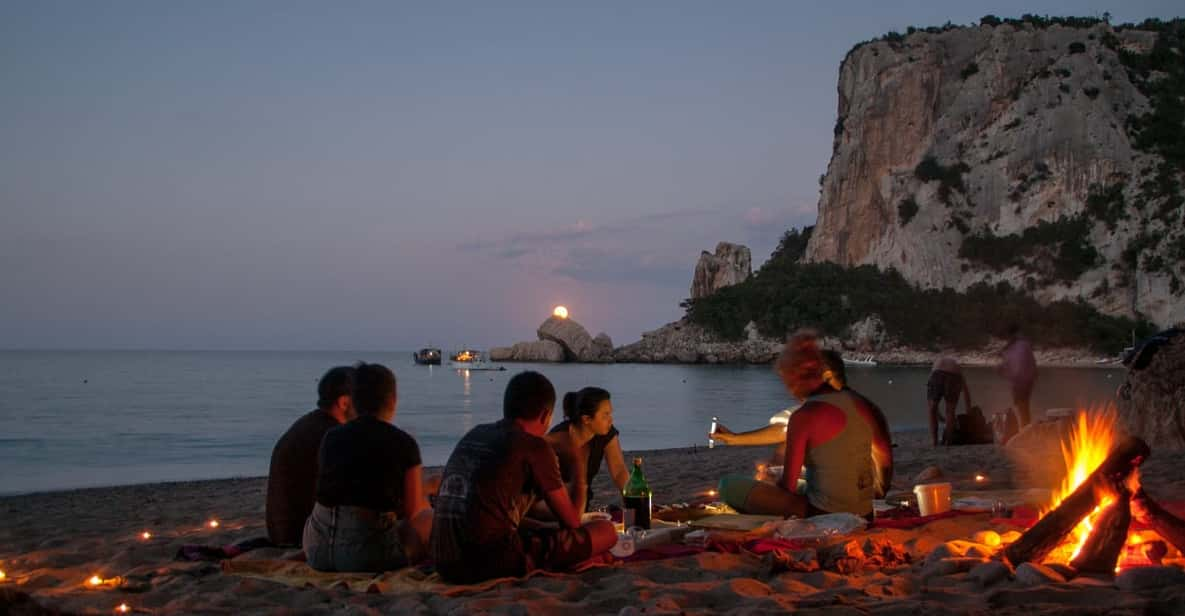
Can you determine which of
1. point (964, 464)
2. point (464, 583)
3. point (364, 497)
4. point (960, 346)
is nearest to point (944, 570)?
point (464, 583)

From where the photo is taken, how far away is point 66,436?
26562 mm

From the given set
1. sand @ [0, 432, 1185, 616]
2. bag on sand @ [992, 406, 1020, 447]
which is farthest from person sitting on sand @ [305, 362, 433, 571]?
bag on sand @ [992, 406, 1020, 447]

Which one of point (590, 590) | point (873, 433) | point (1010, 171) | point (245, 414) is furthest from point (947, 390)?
point (1010, 171)

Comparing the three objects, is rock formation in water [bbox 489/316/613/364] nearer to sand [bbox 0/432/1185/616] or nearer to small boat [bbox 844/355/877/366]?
small boat [bbox 844/355/877/366]

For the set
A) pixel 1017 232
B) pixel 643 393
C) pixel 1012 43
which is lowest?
pixel 643 393

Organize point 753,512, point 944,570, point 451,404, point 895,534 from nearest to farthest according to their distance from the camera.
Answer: point 944,570, point 895,534, point 753,512, point 451,404

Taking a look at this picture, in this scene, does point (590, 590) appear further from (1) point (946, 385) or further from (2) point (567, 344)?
(2) point (567, 344)

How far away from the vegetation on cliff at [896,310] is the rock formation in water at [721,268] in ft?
42.0

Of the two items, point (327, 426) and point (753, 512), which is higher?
point (327, 426)

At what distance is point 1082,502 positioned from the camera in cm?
502

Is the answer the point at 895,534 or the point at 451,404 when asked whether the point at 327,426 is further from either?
the point at 451,404

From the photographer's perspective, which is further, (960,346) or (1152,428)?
(960,346)

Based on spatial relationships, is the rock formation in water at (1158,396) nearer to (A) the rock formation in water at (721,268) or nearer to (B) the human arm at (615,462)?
(B) the human arm at (615,462)

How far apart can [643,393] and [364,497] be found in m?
43.5
